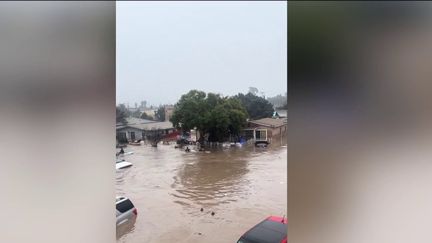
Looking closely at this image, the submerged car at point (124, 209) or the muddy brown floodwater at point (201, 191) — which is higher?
the submerged car at point (124, 209)

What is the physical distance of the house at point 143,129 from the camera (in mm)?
9938

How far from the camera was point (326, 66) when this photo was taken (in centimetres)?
61

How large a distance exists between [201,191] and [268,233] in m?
4.18

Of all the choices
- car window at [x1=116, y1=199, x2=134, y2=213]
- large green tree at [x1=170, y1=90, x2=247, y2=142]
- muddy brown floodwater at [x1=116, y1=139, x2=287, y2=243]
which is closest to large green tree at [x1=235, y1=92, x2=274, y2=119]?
large green tree at [x1=170, y1=90, x2=247, y2=142]

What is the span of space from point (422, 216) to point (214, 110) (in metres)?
9.48

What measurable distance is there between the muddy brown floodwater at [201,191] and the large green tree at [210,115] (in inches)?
28.1

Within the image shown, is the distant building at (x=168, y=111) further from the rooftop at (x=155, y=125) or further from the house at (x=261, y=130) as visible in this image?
the house at (x=261, y=130)

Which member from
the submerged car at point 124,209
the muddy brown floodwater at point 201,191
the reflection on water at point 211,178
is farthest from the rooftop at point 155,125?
the submerged car at point 124,209

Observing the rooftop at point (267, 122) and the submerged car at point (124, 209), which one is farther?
the rooftop at point (267, 122)

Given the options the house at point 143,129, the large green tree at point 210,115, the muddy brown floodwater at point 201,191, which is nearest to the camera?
the muddy brown floodwater at point 201,191

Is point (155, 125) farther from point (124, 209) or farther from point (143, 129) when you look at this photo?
point (124, 209)

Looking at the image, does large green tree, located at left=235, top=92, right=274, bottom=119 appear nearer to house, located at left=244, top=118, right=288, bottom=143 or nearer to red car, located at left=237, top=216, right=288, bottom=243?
house, located at left=244, top=118, right=288, bottom=143

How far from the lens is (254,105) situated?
11.0m

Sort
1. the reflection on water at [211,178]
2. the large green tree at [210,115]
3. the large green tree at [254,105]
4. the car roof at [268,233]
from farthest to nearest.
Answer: the large green tree at [254,105]
the large green tree at [210,115]
the reflection on water at [211,178]
the car roof at [268,233]
